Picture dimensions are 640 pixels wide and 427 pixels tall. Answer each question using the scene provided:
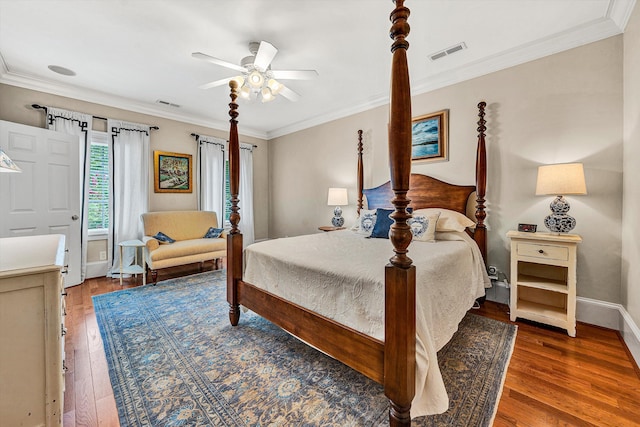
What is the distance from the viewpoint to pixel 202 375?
1.71 metres

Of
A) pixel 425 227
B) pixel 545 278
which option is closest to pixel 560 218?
pixel 545 278

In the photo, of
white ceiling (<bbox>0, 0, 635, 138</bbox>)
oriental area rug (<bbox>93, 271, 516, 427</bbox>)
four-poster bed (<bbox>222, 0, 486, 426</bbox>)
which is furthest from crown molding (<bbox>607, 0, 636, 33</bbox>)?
oriental area rug (<bbox>93, 271, 516, 427</bbox>)

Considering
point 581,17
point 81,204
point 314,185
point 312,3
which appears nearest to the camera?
point 312,3

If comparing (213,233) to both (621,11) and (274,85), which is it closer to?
(274,85)

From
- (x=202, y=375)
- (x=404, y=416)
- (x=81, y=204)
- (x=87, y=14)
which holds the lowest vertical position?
(x=202, y=375)

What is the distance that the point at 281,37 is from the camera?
2434mm

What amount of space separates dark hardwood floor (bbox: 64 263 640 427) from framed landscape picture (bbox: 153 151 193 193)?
2571 millimetres

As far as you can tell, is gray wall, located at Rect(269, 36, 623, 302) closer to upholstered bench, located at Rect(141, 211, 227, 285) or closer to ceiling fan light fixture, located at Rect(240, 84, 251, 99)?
ceiling fan light fixture, located at Rect(240, 84, 251, 99)

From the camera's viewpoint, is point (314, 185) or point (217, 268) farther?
point (314, 185)

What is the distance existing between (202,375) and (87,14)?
298 cm

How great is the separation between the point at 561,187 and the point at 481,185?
69cm

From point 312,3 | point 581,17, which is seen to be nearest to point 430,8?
point 312,3

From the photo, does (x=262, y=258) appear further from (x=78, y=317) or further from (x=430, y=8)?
(x=430, y=8)

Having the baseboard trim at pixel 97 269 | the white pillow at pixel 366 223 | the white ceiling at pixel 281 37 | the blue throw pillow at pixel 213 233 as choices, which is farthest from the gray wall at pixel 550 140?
the baseboard trim at pixel 97 269
